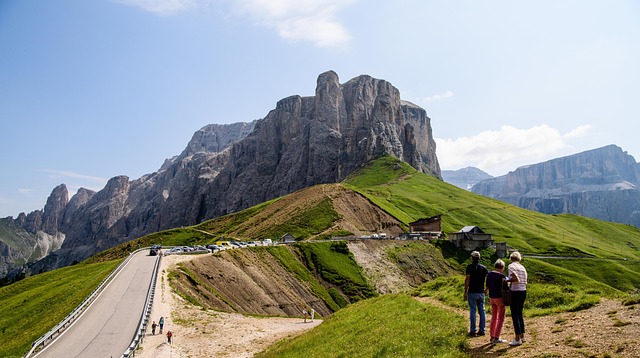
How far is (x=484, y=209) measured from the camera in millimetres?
182250

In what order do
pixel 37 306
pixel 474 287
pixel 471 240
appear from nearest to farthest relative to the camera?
pixel 474 287 < pixel 37 306 < pixel 471 240

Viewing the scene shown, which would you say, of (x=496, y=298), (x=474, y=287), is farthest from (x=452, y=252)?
(x=496, y=298)

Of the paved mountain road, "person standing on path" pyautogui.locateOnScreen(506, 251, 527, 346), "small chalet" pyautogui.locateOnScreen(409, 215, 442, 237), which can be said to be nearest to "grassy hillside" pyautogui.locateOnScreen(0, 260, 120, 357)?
the paved mountain road

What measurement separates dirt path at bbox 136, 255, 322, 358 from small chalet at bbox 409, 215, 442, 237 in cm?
7158

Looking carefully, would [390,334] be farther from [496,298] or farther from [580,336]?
[580,336]

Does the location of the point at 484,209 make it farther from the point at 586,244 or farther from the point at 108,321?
the point at 108,321

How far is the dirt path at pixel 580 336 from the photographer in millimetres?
14875

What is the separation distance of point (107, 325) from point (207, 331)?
9322 mm

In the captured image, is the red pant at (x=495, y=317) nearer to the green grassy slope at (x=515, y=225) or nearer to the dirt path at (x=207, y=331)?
the dirt path at (x=207, y=331)

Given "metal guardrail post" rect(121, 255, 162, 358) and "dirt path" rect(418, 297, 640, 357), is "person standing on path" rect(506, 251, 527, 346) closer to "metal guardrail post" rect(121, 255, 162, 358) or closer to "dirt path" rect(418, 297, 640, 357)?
"dirt path" rect(418, 297, 640, 357)

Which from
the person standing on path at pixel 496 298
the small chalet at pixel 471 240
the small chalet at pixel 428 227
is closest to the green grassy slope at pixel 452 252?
the person standing on path at pixel 496 298

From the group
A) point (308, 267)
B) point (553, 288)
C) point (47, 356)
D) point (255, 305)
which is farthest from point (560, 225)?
point (47, 356)

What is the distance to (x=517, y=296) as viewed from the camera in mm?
17172

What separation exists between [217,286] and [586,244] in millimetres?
146826
